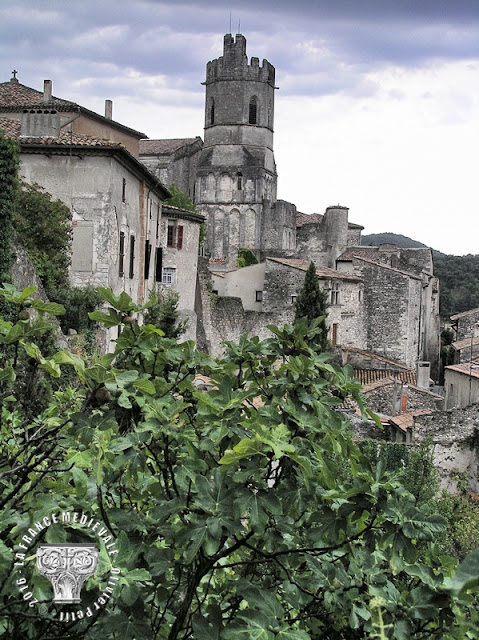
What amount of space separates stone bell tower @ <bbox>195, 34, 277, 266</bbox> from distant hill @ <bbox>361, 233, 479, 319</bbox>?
54.4ft

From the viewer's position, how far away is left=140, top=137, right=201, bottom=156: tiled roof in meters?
81.7

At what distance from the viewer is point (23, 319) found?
3.41 metres

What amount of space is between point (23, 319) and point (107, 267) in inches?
626

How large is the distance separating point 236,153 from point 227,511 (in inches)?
3017

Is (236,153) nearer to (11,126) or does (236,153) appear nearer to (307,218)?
(307,218)

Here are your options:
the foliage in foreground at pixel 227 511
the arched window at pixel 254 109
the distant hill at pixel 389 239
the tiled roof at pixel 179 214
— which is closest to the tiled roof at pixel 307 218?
the arched window at pixel 254 109

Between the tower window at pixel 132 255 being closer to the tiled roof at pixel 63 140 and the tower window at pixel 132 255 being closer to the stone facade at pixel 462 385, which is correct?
the tiled roof at pixel 63 140

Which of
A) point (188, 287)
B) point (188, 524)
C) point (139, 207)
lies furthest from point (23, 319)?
point (188, 287)

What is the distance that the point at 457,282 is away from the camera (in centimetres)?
7788

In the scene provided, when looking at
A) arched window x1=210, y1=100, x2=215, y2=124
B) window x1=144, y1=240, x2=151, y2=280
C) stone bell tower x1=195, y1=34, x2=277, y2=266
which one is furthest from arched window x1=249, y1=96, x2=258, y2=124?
window x1=144, y1=240, x2=151, y2=280

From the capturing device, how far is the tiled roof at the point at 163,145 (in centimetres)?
8169

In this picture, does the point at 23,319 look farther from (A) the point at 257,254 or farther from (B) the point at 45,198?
(A) the point at 257,254

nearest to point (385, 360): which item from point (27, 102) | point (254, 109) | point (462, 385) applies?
point (462, 385)

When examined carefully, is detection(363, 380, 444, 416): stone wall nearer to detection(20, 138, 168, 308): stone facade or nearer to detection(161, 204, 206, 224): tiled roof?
detection(161, 204, 206, 224): tiled roof
